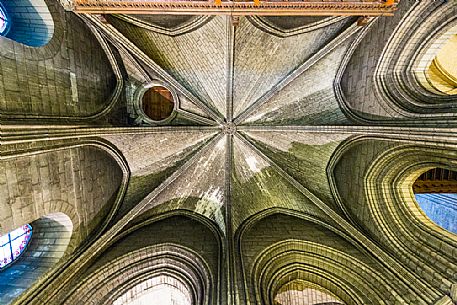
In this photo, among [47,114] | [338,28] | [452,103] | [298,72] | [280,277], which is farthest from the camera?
[298,72]

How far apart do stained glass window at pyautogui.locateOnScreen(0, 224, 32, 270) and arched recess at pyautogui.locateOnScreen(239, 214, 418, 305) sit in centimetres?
546

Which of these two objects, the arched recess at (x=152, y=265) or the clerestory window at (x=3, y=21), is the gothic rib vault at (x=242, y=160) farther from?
the clerestory window at (x=3, y=21)

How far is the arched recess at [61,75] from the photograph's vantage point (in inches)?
225

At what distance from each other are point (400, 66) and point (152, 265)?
27.3 feet

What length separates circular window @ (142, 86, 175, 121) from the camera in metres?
Answer: 11.0

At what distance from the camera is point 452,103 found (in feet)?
19.4

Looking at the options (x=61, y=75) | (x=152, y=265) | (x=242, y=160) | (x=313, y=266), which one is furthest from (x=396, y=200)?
(x=61, y=75)

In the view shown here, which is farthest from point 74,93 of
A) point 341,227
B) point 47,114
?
point 341,227

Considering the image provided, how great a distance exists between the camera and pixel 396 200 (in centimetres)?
776

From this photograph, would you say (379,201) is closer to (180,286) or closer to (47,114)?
(180,286)

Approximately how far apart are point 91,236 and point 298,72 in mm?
7809

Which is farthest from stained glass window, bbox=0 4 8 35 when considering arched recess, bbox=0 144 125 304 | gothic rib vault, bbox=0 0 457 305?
arched recess, bbox=0 144 125 304

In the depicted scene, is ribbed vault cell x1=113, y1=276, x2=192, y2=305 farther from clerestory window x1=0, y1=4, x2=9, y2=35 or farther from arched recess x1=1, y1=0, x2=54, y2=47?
clerestory window x1=0, y1=4, x2=9, y2=35

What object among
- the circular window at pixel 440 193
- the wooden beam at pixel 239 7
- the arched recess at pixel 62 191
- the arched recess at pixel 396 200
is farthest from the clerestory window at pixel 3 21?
the circular window at pixel 440 193
